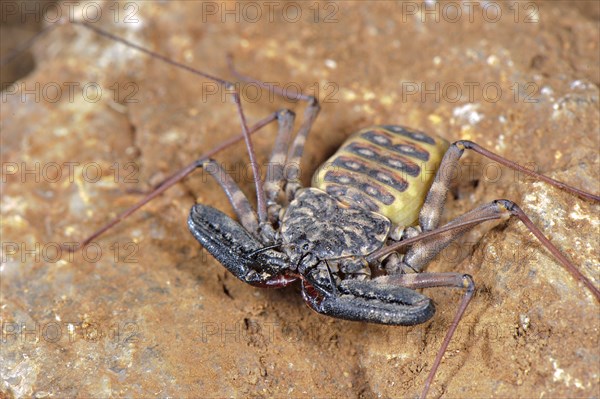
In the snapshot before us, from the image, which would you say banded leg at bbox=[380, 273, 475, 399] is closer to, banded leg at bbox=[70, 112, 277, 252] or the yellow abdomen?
the yellow abdomen

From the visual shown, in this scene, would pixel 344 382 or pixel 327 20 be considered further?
pixel 327 20

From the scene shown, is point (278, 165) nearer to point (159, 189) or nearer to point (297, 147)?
point (297, 147)

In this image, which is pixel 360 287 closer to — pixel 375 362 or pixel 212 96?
pixel 375 362

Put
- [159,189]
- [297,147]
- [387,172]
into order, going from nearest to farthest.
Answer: [387,172] → [159,189] → [297,147]

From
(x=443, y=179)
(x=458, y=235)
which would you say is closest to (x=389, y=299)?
(x=458, y=235)

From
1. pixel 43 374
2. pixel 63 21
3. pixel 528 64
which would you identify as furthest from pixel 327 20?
pixel 43 374

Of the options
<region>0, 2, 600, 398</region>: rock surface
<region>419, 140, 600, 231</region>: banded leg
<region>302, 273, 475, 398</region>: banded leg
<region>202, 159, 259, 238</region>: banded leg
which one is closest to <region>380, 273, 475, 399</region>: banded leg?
<region>302, 273, 475, 398</region>: banded leg
